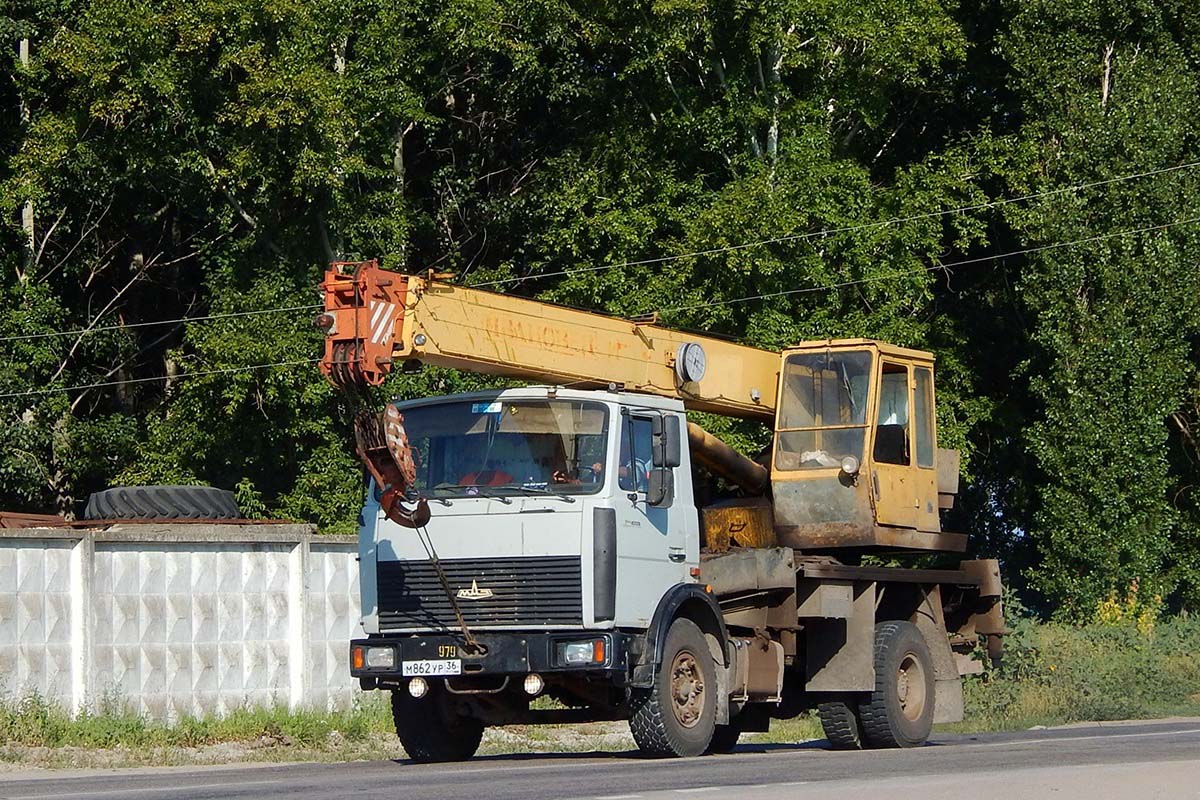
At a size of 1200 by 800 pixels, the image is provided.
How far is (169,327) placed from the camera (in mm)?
41469

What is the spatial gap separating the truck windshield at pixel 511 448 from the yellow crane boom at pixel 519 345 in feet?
1.42

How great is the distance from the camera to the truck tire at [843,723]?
18688 millimetres

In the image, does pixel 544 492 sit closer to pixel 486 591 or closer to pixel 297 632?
pixel 486 591

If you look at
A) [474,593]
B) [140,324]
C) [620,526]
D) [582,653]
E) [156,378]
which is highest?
[140,324]

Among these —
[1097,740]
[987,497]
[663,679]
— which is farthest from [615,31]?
[663,679]

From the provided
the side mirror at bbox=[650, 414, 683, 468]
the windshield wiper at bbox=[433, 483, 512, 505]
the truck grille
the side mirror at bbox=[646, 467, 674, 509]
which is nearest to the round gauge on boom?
the side mirror at bbox=[650, 414, 683, 468]

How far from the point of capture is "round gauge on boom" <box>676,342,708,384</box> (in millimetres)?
17312

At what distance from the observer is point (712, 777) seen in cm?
1324

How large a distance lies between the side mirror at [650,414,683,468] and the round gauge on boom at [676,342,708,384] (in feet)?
3.71

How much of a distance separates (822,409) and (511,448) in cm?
428

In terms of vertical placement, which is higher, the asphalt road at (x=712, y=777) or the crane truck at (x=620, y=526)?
the crane truck at (x=620, y=526)

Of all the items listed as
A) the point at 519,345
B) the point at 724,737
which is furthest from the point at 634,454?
the point at 724,737

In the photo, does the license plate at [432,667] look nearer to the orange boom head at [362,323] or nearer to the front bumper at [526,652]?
the front bumper at [526,652]

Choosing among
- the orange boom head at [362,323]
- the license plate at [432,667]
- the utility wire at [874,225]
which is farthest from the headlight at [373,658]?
the utility wire at [874,225]
